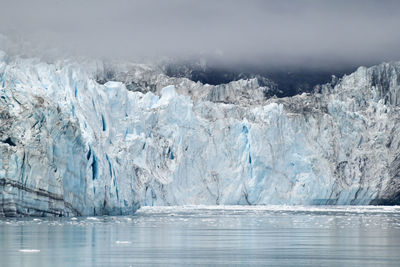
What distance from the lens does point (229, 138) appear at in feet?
156

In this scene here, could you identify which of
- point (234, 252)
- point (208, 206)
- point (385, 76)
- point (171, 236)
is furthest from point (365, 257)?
point (385, 76)

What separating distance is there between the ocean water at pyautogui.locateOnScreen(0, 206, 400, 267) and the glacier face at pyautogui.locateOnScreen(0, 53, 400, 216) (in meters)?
7.58

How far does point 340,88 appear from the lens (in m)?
55.7

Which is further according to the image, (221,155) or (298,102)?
(298,102)

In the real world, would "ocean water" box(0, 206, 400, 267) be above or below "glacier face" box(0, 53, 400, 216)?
below

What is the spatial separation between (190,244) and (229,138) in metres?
27.7

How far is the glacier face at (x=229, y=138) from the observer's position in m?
36.4

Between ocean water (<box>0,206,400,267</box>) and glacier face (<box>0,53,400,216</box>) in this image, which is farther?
glacier face (<box>0,53,400,216</box>)

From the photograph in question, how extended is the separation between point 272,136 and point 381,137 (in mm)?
7758

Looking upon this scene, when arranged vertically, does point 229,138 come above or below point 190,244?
above

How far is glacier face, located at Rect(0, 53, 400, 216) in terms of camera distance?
3638 centimetres

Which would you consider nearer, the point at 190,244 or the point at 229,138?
the point at 190,244

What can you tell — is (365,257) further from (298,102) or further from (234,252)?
(298,102)

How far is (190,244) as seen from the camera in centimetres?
1991
